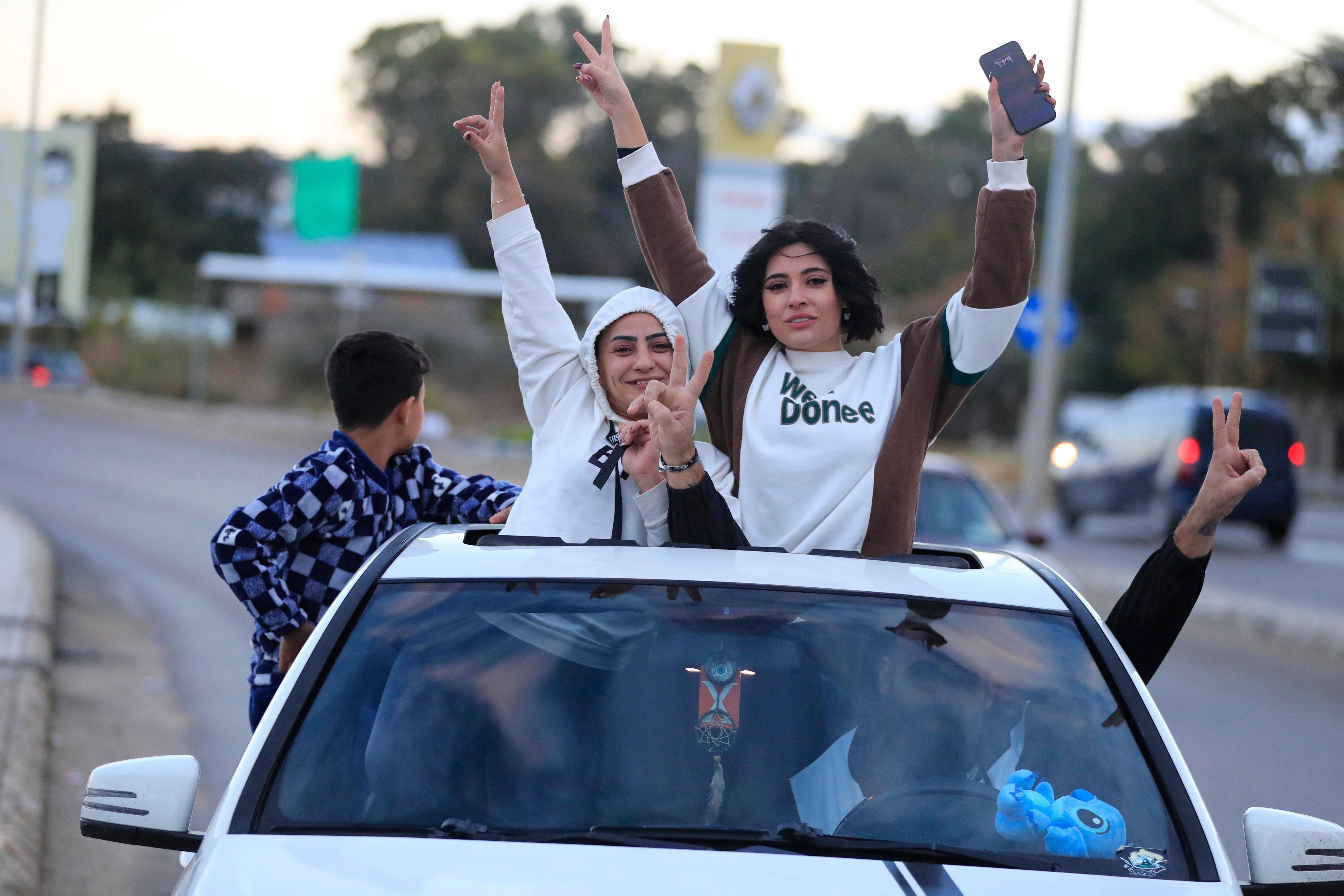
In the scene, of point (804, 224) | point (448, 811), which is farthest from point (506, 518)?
point (448, 811)

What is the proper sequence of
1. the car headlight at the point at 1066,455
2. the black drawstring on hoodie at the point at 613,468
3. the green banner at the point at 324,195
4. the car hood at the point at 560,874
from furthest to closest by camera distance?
the green banner at the point at 324,195
the car headlight at the point at 1066,455
the black drawstring on hoodie at the point at 613,468
the car hood at the point at 560,874

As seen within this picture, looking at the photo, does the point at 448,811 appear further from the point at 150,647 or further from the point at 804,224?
the point at 150,647

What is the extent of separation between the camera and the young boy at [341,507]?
3475 millimetres

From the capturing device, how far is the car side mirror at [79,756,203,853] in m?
2.52

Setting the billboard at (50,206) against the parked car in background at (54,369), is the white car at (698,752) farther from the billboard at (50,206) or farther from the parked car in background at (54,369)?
the parked car in background at (54,369)

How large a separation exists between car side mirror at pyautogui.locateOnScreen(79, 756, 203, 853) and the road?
3306mm

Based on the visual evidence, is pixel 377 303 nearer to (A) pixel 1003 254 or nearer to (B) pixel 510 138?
(B) pixel 510 138

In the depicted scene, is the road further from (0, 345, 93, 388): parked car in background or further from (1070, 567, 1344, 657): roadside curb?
(0, 345, 93, 388): parked car in background

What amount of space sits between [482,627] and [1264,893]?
56.0 inches

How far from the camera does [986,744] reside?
2.67 m

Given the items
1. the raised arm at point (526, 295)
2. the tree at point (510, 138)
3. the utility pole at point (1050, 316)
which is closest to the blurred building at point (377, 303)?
the tree at point (510, 138)

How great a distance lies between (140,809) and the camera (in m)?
2.53

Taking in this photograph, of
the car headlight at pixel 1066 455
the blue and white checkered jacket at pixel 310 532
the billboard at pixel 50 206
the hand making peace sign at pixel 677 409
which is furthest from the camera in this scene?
the car headlight at pixel 1066 455

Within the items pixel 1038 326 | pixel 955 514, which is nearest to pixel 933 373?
pixel 955 514
